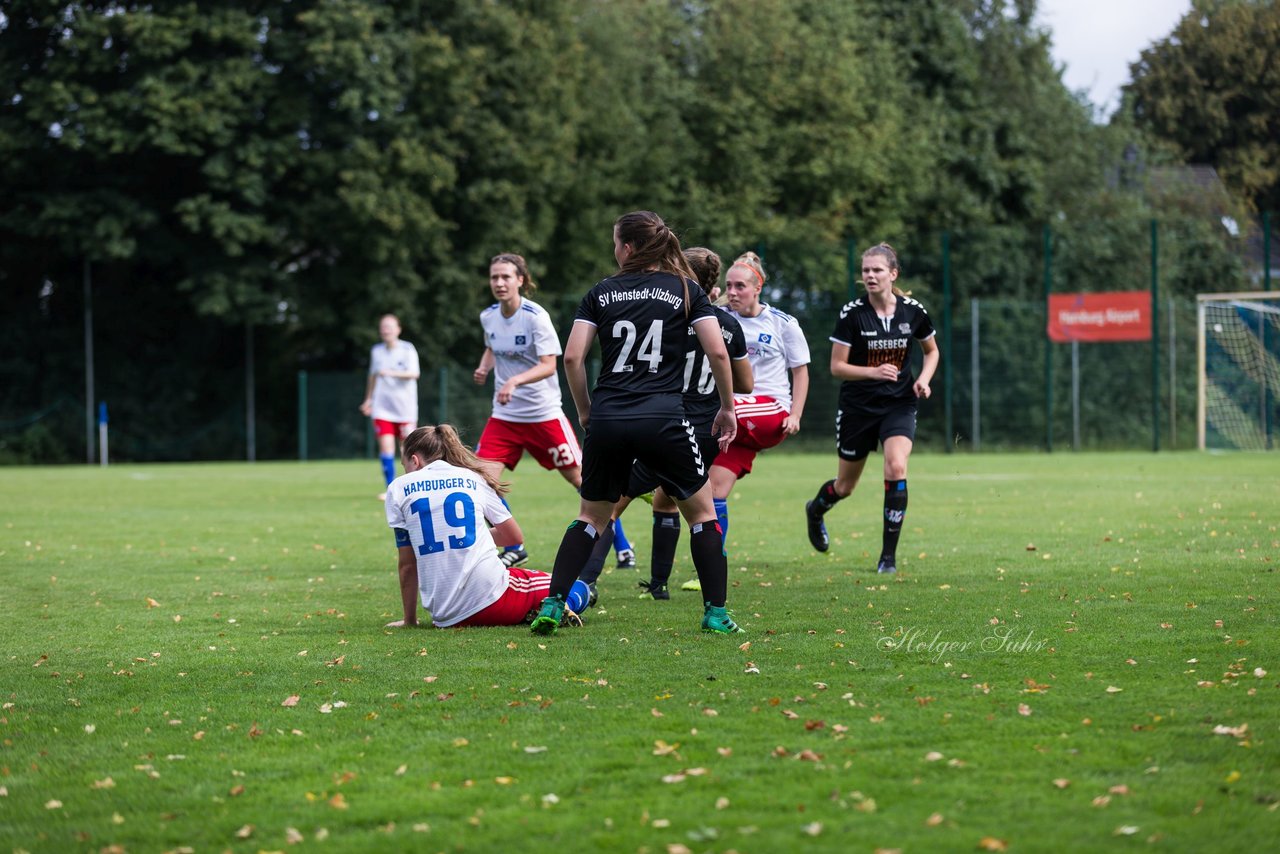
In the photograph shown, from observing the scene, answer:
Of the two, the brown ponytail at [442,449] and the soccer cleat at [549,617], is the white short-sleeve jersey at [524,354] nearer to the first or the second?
the brown ponytail at [442,449]

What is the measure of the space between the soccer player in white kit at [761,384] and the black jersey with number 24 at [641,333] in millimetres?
2520

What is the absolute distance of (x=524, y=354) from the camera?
35.4ft

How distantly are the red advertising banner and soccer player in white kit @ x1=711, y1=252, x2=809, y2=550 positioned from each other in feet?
73.2

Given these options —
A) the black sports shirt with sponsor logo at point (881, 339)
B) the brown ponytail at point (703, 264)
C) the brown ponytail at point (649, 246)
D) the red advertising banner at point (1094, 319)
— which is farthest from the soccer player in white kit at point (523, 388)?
the red advertising banner at point (1094, 319)

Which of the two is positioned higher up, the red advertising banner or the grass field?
the red advertising banner

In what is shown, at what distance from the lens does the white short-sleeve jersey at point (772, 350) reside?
9.70 meters

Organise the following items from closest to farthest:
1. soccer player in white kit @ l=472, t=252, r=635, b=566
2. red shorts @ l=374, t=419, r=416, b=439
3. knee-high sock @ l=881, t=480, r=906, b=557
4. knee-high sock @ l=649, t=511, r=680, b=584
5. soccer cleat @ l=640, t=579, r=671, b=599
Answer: knee-high sock @ l=649, t=511, r=680, b=584 < soccer cleat @ l=640, t=579, r=671, b=599 < knee-high sock @ l=881, t=480, r=906, b=557 < soccer player in white kit @ l=472, t=252, r=635, b=566 < red shorts @ l=374, t=419, r=416, b=439

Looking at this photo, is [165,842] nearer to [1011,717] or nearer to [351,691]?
[351,691]

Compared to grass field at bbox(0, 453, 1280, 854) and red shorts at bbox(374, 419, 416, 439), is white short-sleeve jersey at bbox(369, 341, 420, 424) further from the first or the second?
grass field at bbox(0, 453, 1280, 854)

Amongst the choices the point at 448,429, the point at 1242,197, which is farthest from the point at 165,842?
the point at 1242,197

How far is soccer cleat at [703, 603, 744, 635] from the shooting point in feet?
23.0

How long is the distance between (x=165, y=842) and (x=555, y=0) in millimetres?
35434

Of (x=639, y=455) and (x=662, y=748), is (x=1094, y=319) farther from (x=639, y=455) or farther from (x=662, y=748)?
(x=662, y=748)

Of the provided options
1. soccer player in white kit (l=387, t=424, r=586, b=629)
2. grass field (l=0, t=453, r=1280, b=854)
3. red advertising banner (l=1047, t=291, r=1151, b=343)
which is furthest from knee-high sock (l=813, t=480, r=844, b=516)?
red advertising banner (l=1047, t=291, r=1151, b=343)
